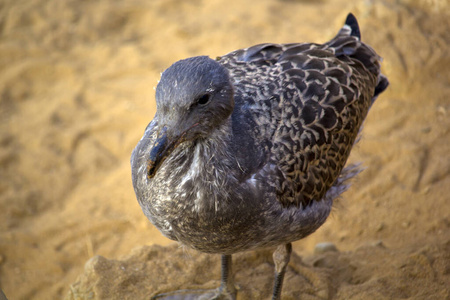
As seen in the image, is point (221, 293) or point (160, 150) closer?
point (160, 150)

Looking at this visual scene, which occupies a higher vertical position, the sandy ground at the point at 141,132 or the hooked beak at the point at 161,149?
the sandy ground at the point at 141,132

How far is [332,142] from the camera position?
385cm

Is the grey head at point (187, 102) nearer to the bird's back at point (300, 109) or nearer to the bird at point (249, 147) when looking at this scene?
the bird at point (249, 147)

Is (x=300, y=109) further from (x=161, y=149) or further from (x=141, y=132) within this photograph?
(x=141, y=132)

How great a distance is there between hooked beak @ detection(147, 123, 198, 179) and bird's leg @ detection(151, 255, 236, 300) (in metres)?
1.82

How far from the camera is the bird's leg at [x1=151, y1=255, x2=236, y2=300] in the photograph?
4375mm

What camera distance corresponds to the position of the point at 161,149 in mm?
2787

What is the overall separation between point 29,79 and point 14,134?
122 centimetres

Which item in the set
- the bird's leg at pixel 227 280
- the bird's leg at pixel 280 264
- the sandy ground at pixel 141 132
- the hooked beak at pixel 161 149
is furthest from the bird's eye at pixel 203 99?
the sandy ground at pixel 141 132

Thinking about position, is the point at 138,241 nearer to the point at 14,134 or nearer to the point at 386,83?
the point at 14,134

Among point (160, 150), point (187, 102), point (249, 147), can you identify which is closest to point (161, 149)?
point (160, 150)

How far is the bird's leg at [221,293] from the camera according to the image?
14.4 ft

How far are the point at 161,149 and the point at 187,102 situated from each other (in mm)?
320

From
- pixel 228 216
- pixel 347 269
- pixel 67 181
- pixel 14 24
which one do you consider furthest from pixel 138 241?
pixel 14 24
